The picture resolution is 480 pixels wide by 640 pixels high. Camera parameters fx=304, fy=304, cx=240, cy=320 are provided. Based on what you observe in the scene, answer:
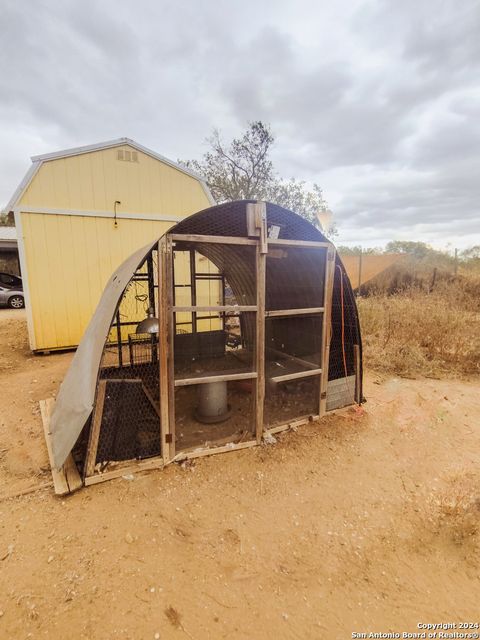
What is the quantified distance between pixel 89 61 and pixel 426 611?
10.5 meters

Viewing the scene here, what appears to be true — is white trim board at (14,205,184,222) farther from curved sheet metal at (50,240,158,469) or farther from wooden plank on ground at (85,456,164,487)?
wooden plank on ground at (85,456,164,487)

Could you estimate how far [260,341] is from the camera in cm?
361

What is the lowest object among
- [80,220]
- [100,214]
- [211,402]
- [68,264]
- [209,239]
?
[211,402]

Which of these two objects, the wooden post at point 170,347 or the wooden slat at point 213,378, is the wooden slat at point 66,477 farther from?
the wooden slat at point 213,378

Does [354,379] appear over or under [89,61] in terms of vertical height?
under

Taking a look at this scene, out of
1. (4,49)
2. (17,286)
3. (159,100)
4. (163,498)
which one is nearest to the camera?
(163,498)

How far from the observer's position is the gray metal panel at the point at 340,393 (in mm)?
4410

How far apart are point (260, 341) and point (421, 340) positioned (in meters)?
5.21

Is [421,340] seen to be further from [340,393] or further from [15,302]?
[15,302]

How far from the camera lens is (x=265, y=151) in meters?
15.7

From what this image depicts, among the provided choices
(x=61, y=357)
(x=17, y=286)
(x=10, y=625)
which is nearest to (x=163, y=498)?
(x=10, y=625)

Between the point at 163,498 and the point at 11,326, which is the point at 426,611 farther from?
the point at 11,326

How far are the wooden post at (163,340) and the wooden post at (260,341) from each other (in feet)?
3.41

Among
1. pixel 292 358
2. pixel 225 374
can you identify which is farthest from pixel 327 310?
pixel 225 374
